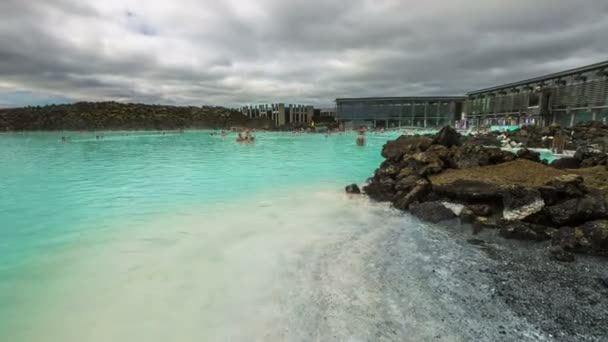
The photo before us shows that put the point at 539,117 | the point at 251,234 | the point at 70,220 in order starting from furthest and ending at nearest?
the point at 539,117 < the point at 70,220 < the point at 251,234

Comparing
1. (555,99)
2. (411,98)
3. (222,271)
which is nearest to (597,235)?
(222,271)

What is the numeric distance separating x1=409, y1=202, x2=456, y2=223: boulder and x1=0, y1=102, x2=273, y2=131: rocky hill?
314ft

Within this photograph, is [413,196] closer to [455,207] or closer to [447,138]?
[455,207]

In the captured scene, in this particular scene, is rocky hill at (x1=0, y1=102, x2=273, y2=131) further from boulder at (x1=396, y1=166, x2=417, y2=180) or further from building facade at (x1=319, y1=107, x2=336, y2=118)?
boulder at (x1=396, y1=166, x2=417, y2=180)

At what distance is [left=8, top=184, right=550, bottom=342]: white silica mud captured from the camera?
9.82ft

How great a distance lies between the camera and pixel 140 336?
9.72 feet

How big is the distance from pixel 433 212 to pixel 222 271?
14.7 feet

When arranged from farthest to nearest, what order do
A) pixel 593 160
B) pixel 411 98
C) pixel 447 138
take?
pixel 411 98 < pixel 447 138 < pixel 593 160

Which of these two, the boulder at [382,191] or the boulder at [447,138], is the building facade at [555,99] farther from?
the boulder at [382,191]

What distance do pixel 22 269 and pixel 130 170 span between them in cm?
1093

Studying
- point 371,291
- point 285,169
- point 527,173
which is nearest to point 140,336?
point 371,291

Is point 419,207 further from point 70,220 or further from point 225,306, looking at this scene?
point 70,220

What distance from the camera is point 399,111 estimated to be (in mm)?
84625

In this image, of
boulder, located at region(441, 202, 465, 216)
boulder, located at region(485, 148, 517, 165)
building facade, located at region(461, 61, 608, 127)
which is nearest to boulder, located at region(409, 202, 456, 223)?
boulder, located at region(441, 202, 465, 216)
